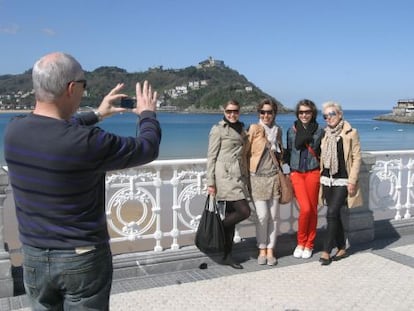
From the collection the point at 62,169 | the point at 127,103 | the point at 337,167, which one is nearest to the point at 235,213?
the point at 337,167

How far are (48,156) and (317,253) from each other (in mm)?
4715

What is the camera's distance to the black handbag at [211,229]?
5.38m

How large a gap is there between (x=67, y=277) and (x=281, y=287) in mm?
3167

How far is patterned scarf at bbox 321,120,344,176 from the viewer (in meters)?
5.68

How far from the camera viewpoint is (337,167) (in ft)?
18.7

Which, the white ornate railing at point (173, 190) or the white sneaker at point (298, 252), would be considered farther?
the white sneaker at point (298, 252)

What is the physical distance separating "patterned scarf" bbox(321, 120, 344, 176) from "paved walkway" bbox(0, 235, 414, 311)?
115 centimetres

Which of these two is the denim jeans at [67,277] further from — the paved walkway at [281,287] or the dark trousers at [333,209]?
the dark trousers at [333,209]

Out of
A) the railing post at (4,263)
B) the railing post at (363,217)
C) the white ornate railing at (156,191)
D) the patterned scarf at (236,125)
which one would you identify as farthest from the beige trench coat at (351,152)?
the railing post at (4,263)

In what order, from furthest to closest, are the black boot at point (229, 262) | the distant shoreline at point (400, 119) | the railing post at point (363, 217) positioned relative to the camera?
the distant shoreline at point (400, 119) < the railing post at point (363, 217) < the black boot at point (229, 262)

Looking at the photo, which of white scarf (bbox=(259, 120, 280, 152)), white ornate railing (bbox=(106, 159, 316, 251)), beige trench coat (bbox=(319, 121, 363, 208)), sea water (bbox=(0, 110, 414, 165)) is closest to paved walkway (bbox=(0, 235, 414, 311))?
white ornate railing (bbox=(106, 159, 316, 251))

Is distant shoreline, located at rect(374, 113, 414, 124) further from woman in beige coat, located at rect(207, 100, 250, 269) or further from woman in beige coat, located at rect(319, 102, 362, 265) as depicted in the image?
woman in beige coat, located at rect(207, 100, 250, 269)

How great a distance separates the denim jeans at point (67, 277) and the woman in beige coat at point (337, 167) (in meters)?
3.90

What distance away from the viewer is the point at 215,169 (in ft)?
17.7
